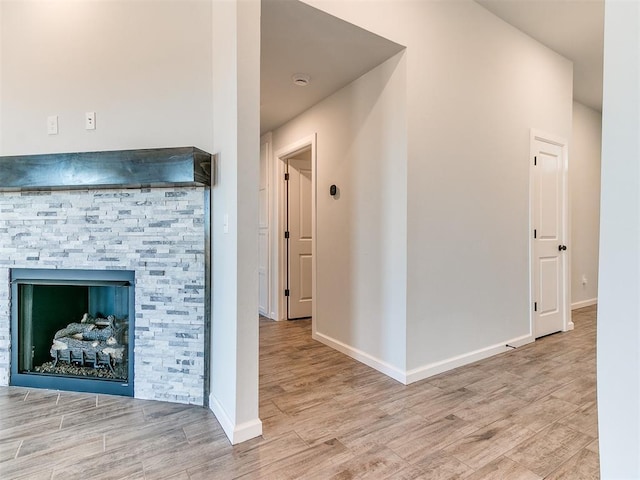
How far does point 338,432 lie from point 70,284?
196cm

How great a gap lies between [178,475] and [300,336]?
2190mm

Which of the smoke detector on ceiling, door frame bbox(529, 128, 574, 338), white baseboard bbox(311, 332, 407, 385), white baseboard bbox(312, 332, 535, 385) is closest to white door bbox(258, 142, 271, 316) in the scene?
white baseboard bbox(311, 332, 407, 385)

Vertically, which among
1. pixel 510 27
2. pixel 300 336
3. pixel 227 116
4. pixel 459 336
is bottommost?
pixel 300 336

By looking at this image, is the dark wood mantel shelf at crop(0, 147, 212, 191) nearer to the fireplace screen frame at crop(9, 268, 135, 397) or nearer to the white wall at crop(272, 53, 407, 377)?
the fireplace screen frame at crop(9, 268, 135, 397)

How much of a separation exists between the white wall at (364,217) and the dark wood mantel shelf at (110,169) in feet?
4.40

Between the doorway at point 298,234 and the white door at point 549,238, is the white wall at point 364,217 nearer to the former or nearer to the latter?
the doorway at point 298,234

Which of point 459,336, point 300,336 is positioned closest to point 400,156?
point 459,336

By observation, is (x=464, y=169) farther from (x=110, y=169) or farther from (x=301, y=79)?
(x=110, y=169)

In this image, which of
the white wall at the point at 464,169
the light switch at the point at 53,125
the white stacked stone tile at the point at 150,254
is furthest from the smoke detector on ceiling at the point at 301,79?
the light switch at the point at 53,125

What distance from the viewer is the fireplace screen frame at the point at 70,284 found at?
7.28ft

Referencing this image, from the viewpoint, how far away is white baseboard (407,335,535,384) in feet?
8.23

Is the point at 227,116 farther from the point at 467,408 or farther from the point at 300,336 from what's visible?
the point at 300,336

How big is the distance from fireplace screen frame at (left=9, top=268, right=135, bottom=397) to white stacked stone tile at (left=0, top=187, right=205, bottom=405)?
0.05 m

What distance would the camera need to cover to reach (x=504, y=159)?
10.2 ft
